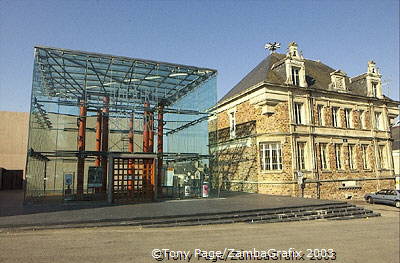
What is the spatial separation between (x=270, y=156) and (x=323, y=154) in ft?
16.8

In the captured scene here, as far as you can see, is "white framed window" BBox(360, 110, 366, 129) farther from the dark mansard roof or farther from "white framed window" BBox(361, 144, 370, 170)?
the dark mansard roof

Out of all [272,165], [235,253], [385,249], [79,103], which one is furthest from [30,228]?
[272,165]

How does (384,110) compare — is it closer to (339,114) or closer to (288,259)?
(339,114)

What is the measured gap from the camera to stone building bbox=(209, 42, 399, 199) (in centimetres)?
2317

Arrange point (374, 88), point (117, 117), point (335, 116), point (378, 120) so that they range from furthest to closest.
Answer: point (374, 88) → point (378, 120) → point (335, 116) → point (117, 117)

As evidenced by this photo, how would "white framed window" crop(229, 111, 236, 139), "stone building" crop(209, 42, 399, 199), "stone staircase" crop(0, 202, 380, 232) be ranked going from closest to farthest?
1. "stone staircase" crop(0, 202, 380, 232)
2. "stone building" crop(209, 42, 399, 199)
3. "white framed window" crop(229, 111, 236, 139)

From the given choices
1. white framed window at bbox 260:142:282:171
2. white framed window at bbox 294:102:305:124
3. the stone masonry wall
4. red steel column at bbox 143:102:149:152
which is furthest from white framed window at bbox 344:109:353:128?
red steel column at bbox 143:102:149:152

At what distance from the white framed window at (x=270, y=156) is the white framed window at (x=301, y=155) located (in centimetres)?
160

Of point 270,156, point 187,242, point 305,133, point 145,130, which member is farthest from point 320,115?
point 187,242

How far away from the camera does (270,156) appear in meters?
23.5

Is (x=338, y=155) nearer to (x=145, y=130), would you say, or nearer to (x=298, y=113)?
(x=298, y=113)

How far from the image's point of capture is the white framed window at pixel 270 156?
23.2 metres

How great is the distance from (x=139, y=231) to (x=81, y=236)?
2.06m

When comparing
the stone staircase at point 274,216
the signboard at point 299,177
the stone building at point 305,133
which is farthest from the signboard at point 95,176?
the signboard at point 299,177
